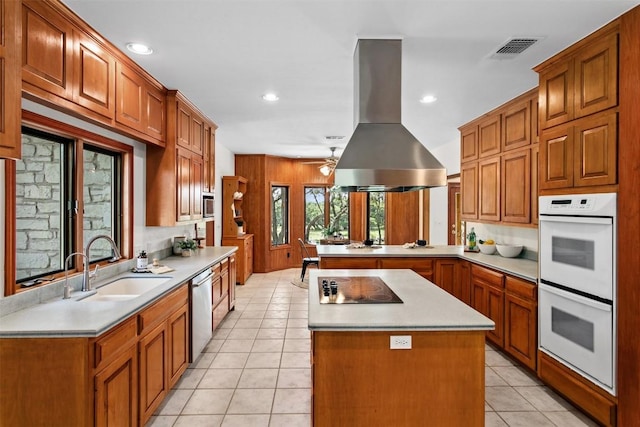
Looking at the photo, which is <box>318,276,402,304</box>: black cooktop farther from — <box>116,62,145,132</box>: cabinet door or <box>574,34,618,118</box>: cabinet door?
<box>116,62,145,132</box>: cabinet door

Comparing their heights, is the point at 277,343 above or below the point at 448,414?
below

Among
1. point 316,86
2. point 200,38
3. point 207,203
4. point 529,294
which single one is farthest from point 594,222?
point 207,203

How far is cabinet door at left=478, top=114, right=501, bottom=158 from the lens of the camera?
4.10m

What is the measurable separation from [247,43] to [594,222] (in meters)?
2.59

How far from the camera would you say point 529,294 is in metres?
3.03

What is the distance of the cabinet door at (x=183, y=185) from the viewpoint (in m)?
3.65

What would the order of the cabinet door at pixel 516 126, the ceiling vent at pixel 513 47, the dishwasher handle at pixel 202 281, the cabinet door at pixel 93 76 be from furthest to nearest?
the cabinet door at pixel 516 126, the dishwasher handle at pixel 202 281, the ceiling vent at pixel 513 47, the cabinet door at pixel 93 76

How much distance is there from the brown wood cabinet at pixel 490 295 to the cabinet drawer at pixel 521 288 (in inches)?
4.6

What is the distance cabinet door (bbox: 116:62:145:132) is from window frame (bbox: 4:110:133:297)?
269 mm

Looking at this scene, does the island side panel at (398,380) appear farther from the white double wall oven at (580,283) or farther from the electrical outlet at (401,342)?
the white double wall oven at (580,283)

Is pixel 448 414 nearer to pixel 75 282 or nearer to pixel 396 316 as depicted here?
pixel 396 316

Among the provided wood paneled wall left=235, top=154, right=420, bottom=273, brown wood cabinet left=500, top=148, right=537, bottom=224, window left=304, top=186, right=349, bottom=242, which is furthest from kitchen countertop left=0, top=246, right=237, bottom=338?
window left=304, top=186, right=349, bottom=242

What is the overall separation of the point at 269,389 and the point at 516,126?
347 cm

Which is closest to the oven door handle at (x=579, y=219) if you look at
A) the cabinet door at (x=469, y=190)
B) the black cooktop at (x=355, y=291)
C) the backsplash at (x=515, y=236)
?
the backsplash at (x=515, y=236)
